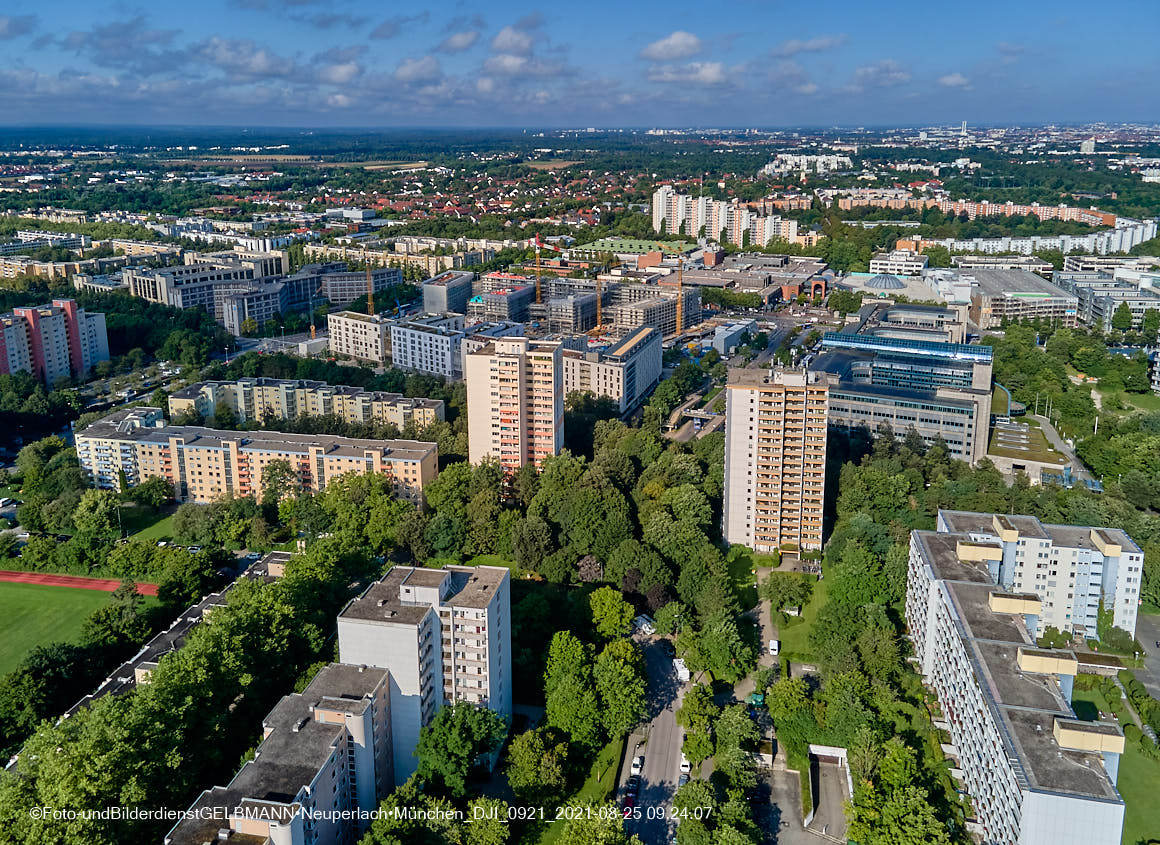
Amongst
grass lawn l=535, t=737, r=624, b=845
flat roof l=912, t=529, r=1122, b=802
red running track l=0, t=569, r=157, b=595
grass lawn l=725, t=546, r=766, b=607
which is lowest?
grass lawn l=535, t=737, r=624, b=845

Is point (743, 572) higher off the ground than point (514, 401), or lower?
lower

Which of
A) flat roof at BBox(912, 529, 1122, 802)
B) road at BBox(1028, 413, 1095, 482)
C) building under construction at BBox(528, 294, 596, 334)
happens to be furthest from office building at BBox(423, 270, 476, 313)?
flat roof at BBox(912, 529, 1122, 802)

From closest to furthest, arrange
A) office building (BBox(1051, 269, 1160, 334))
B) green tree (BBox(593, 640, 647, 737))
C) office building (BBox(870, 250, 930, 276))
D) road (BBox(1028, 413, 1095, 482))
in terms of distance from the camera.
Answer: green tree (BBox(593, 640, 647, 737)) → road (BBox(1028, 413, 1095, 482)) → office building (BBox(1051, 269, 1160, 334)) → office building (BBox(870, 250, 930, 276))

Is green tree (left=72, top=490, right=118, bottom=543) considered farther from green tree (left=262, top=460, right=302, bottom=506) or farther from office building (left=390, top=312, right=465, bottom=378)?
office building (left=390, top=312, right=465, bottom=378)

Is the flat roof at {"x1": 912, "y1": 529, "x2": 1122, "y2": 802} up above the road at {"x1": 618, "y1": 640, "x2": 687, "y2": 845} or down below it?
above

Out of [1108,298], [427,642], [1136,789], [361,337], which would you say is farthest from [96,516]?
[1108,298]

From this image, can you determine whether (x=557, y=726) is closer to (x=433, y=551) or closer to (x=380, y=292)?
(x=433, y=551)

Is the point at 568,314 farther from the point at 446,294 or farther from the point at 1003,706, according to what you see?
the point at 1003,706
